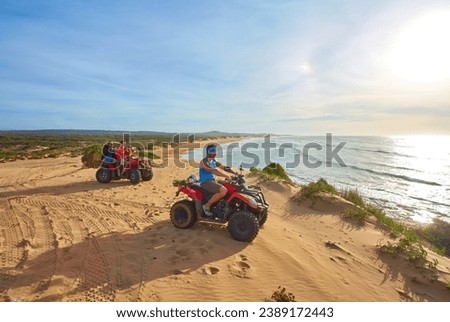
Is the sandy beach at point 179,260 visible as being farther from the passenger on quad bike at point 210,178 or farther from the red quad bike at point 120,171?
the red quad bike at point 120,171

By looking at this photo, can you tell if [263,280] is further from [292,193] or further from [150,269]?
[292,193]

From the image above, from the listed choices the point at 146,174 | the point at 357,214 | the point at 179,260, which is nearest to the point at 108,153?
the point at 146,174

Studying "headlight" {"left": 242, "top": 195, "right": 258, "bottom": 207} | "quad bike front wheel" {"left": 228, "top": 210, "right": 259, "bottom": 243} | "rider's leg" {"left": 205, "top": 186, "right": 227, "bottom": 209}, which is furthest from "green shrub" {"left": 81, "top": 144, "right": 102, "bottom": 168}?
→ "headlight" {"left": 242, "top": 195, "right": 258, "bottom": 207}

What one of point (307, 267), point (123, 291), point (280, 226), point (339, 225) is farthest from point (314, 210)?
point (123, 291)

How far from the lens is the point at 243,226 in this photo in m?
6.46

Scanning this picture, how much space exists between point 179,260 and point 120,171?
8566 millimetres

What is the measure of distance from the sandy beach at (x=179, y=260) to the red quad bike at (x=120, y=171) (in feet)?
11.5

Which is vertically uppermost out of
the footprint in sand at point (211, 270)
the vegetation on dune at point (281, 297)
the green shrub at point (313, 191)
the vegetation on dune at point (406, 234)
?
the green shrub at point (313, 191)

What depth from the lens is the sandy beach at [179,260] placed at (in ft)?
15.3

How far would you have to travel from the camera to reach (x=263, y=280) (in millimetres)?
5109

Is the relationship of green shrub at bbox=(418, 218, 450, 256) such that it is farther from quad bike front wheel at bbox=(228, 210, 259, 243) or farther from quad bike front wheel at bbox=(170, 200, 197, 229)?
quad bike front wheel at bbox=(170, 200, 197, 229)

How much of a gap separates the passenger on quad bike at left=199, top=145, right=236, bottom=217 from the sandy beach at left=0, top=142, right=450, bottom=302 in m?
0.79

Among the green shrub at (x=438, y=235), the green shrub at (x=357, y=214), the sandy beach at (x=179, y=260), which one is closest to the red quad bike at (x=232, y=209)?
the sandy beach at (x=179, y=260)
